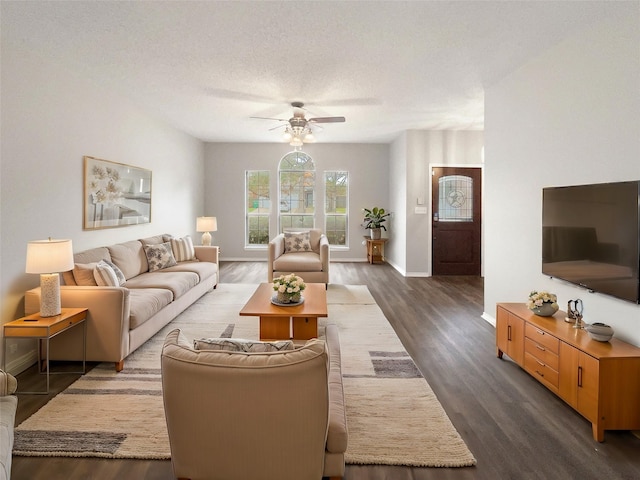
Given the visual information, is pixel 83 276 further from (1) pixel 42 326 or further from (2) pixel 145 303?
(1) pixel 42 326

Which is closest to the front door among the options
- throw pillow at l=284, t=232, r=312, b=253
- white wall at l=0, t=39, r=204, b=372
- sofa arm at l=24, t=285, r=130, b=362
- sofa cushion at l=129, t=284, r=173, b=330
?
throw pillow at l=284, t=232, r=312, b=253

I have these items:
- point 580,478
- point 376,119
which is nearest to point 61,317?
point 580,478

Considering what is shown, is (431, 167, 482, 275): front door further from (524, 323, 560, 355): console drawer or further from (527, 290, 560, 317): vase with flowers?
(524, 323, 560, 355): console drawer

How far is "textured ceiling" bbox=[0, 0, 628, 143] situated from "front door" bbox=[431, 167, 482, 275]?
2.06m

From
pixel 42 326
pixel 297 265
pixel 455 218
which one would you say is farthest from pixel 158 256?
pixel 455 218

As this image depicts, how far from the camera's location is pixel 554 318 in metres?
2.93

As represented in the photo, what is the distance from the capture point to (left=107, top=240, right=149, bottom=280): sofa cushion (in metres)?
4.29

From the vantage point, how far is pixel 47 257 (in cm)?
282

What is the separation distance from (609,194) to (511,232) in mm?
1412

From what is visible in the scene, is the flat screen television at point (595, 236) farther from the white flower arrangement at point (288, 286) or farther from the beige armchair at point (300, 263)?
the beige armchair at point (300, 263)

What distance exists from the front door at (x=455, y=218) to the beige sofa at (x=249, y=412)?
604cm

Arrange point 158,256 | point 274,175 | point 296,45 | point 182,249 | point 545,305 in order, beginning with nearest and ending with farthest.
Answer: point 545,305 < point 296,45 < point 158,256 < point 182,249 < point 274,175

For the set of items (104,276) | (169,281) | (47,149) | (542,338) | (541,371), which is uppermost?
(47,149)

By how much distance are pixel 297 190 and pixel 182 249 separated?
12.5 feet
